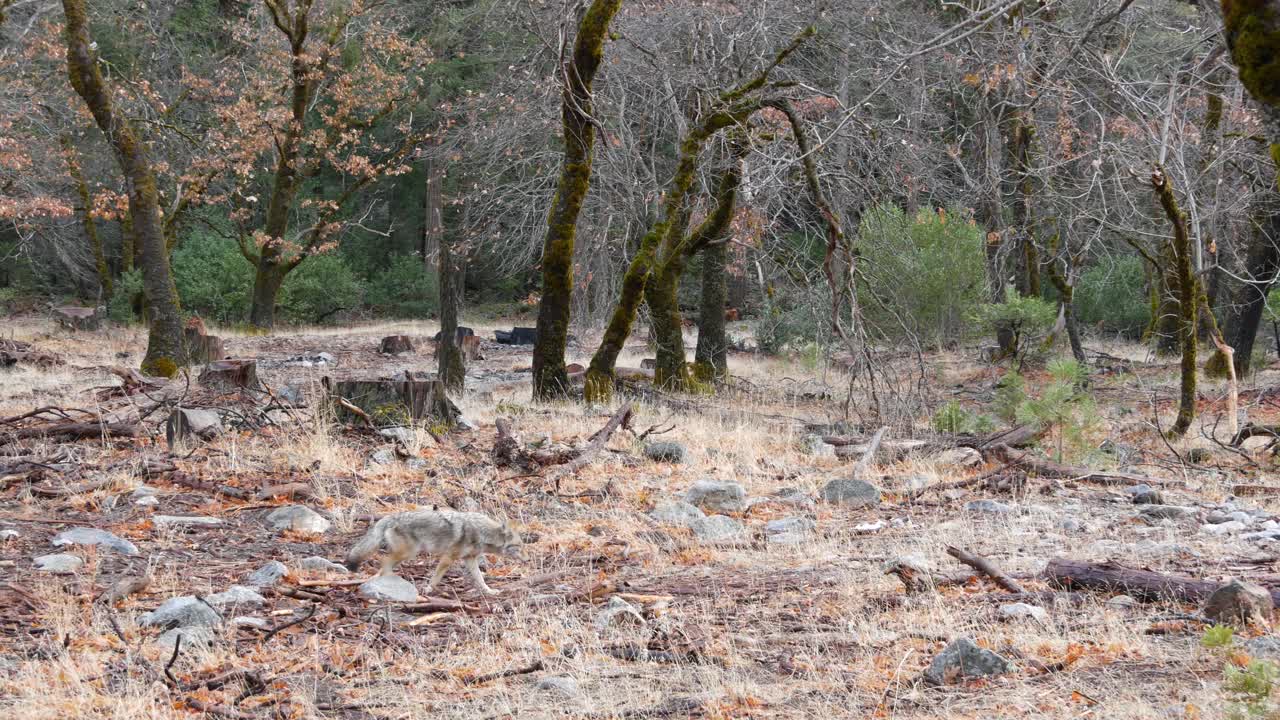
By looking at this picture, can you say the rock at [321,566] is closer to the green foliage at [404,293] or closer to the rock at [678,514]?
the rock at [678,514]

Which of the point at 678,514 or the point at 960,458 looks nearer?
the point at 678,514

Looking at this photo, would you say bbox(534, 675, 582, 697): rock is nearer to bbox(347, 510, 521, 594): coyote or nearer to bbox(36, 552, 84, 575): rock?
bbox(347, 510, 521, 594): coyote

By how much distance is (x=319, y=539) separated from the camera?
6246 mm

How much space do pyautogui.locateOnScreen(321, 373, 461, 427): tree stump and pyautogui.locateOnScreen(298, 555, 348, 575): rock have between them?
369cm

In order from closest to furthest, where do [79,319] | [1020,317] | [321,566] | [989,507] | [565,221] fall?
Result: [321,566]
[989,507]
[565,221]
[1020,317]
[79,319]

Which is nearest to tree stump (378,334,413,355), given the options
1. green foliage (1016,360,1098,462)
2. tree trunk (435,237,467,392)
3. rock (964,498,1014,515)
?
tree trunk (435,237,467,392)

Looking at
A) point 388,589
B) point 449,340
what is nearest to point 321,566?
point 388,589

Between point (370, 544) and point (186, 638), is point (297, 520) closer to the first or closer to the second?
point (370, 544)

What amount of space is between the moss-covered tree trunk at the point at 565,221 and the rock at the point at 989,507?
5910 millimetres

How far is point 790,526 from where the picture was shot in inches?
263

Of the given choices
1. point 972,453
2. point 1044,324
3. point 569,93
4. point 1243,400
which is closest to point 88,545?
point 972,453

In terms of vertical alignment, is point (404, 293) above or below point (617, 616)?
above

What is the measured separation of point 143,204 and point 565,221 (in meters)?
6.21

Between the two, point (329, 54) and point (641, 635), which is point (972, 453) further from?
point (329, 54)
